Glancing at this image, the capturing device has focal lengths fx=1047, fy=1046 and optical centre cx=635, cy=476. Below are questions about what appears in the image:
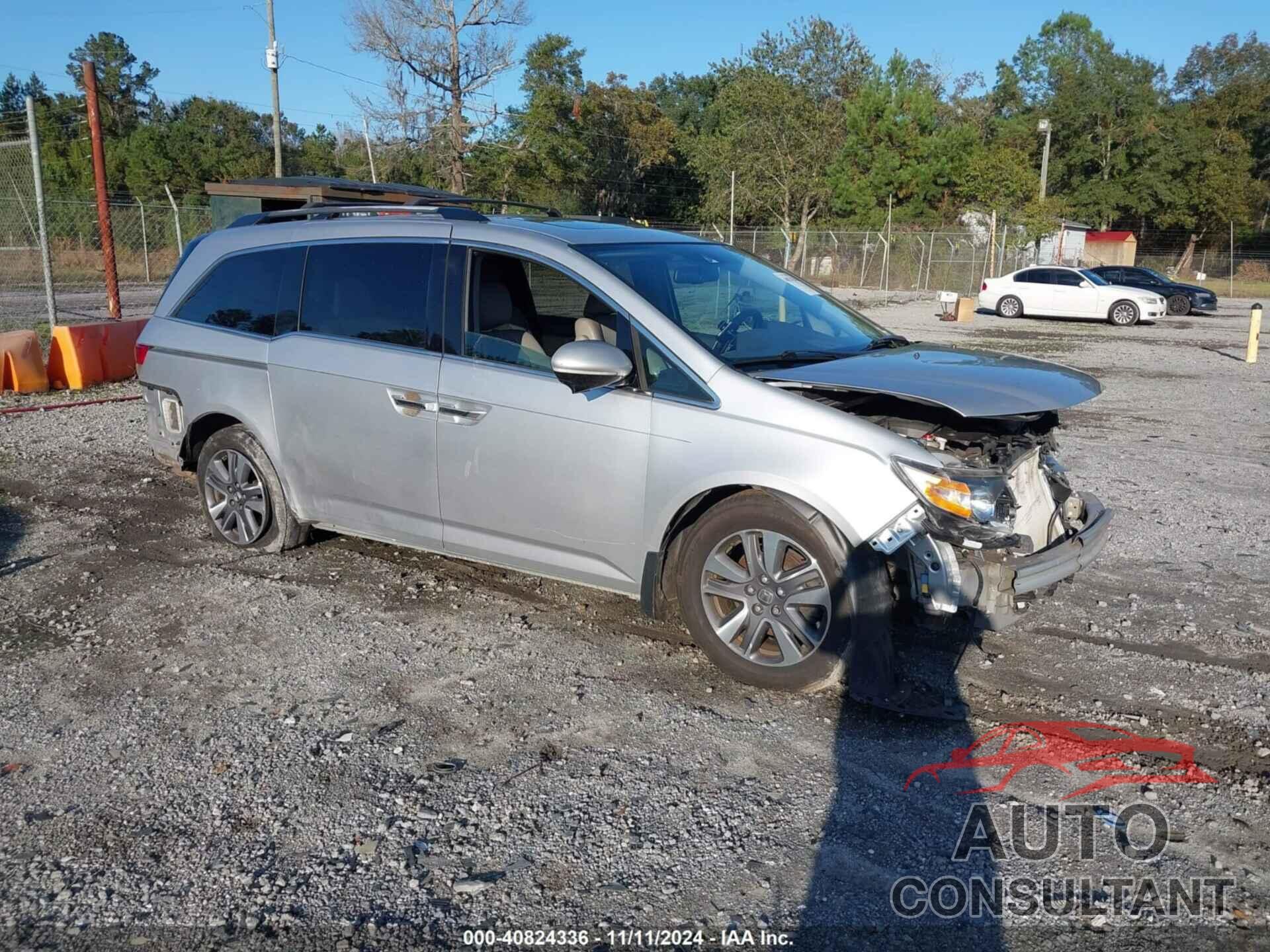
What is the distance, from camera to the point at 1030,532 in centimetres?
453

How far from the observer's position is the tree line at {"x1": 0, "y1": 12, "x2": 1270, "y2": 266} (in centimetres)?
3759

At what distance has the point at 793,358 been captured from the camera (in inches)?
191

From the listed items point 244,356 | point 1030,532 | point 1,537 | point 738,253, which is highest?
point 738,253

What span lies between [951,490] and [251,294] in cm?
409

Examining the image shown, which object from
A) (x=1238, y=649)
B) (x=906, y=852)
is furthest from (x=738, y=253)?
(x=906, y=852)

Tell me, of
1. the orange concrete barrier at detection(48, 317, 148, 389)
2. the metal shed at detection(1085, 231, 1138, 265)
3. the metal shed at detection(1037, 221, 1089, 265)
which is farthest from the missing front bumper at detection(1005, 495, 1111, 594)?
the metal shed at detection(1085, 231, 1138, 265)

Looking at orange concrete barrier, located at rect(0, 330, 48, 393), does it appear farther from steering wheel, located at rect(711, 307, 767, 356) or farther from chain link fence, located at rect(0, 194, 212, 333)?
steering wheel, located at rect(711, 307, 767, 356)

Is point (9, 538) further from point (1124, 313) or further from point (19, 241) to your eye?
point (1124, 313)

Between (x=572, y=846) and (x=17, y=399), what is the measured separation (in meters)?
10.3

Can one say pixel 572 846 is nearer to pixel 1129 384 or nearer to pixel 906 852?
pixel 906 852

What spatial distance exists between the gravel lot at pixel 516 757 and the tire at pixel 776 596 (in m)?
0.17

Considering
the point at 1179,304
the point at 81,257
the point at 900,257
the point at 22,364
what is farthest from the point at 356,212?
the point at 900,257

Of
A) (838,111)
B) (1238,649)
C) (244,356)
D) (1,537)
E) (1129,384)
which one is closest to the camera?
(1238,649)

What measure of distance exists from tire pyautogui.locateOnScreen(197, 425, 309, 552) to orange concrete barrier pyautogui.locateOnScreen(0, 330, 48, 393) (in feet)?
21.9
